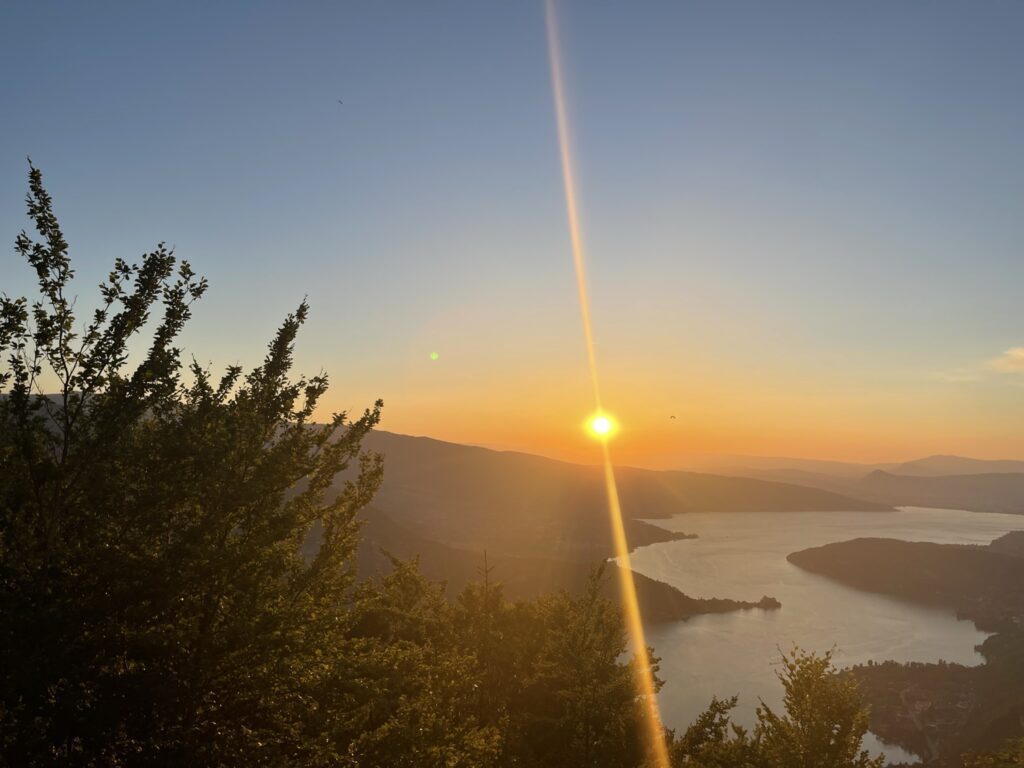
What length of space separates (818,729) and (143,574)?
1876cm

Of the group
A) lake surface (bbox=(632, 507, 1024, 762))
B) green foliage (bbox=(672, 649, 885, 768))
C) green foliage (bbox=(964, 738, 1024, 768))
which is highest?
green foliage (bbox=(964, 738, 1024, 768))

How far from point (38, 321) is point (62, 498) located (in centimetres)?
285

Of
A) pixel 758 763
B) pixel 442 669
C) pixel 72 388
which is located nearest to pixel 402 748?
pixel 442 669

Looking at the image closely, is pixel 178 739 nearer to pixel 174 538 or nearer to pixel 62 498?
pixel 174 538

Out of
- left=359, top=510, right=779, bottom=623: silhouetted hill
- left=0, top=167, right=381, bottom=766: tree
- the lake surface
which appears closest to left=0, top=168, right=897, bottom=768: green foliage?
left=0, top=167, right=381, bottom=766: tree

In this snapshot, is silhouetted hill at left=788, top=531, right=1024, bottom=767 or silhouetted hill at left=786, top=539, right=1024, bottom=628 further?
silhouetted hill at left=786, top=539, right=1024, bottom=628

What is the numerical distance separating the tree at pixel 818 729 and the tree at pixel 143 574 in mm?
14135

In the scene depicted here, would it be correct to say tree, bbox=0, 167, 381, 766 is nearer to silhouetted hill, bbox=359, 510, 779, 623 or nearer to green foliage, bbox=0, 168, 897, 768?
green foliage, bbox=0, 168, 897, 768

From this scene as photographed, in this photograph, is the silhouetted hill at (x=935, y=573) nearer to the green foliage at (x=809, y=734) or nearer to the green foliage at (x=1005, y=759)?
the green foliage at (x=809, y=734)

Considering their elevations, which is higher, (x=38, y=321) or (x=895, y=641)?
(x=38, y=321)

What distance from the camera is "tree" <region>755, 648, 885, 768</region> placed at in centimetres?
1636

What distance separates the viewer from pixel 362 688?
9906mm

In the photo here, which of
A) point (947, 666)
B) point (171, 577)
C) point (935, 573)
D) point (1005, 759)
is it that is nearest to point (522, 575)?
point (947, 666)

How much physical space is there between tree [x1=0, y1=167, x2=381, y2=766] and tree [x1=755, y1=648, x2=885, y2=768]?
14.1m
